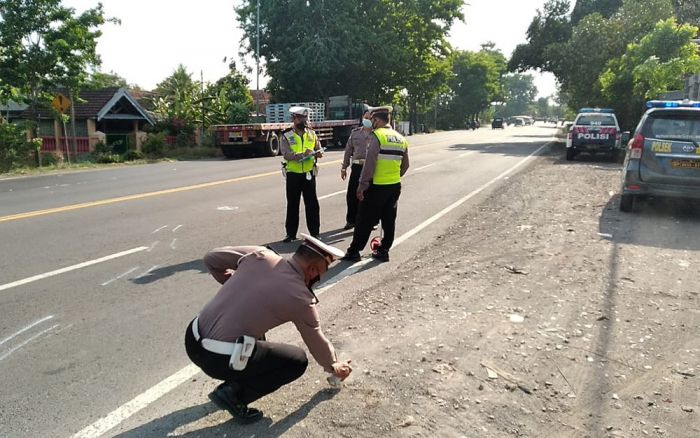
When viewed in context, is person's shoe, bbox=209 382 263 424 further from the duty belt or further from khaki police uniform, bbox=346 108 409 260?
khaki police uniform, bbox=346 108 409 260

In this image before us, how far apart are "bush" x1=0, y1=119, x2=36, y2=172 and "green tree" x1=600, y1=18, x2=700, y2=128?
2161 cm

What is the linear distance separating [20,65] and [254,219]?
1449cm

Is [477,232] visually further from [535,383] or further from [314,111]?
[314,111]

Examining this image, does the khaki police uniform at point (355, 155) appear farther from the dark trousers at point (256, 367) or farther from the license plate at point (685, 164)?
the dark trousers at point (256, 367)

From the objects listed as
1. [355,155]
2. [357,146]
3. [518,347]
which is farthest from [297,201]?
Result: [518,347]

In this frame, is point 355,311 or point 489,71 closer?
point 355,311

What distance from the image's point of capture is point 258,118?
99.9 ft

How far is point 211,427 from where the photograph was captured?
10.0 feet

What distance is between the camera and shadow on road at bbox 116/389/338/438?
9.80 feet

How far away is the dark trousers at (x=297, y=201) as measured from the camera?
296 inches

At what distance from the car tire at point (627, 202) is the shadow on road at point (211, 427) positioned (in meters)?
7.74

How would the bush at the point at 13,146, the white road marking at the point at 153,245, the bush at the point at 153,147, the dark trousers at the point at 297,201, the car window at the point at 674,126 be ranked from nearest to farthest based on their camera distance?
the white road marking at the point at 153,245
the dark trousers at the point at 297,201
the car window at the point at 674,126
the bush at the point at 13,146
the bush at the point at 153,147

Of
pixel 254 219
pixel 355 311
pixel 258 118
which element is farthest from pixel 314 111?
pixel 355 311

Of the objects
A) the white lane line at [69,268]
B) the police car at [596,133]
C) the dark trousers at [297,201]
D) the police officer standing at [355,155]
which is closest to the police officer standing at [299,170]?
the dark trousers at [297,201]
